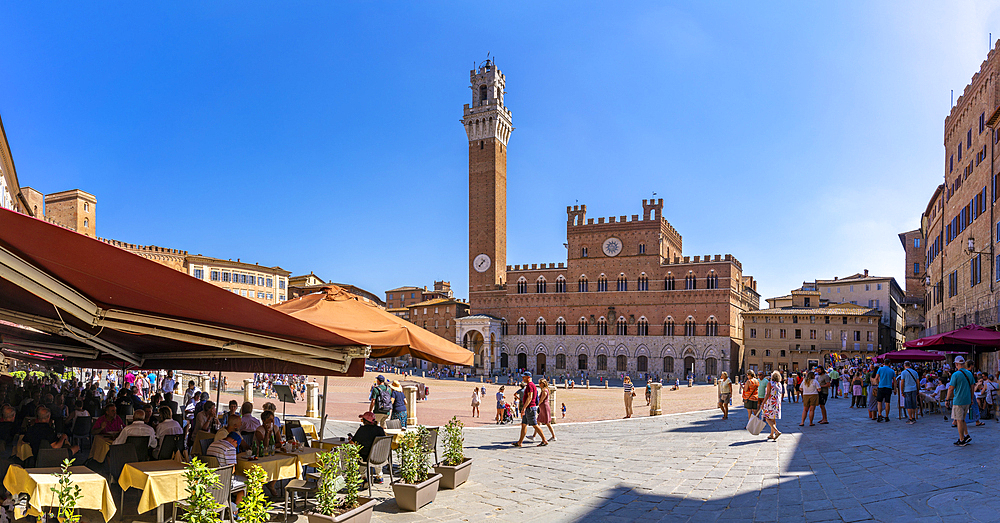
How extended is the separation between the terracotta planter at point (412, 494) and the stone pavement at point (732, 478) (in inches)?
3.6

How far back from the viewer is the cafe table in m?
4.78

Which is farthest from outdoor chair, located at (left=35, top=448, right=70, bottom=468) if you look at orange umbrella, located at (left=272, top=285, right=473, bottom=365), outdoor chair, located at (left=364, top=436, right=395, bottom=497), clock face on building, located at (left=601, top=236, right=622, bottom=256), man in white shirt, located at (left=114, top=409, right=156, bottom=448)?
clock face on building, located at (left=601, top=236, right=622, bottom=256)

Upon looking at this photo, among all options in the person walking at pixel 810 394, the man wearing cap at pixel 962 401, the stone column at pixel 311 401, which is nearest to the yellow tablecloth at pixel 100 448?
the stone column at pixel 311 401

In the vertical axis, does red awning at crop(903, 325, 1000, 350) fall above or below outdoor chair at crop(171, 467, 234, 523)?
above

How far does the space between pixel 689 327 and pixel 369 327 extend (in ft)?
154

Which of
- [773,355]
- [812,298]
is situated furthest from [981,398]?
[812,298]

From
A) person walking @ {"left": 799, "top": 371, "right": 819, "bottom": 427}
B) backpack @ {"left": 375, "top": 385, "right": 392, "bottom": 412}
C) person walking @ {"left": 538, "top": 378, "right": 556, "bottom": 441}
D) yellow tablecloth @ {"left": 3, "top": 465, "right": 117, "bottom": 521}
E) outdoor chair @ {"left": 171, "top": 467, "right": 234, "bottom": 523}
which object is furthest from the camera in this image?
person walking @ {"left": 799, "top": 371, "right": 819, "bottom": 427}

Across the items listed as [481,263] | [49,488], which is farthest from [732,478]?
[481,263]

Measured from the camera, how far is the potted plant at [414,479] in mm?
6145

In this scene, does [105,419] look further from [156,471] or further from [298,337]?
[298,337]

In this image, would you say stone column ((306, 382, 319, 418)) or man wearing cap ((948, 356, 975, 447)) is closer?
man wearing cap ((948, 356, 975, 447))

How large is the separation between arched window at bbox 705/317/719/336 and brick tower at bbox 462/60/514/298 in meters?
19.5

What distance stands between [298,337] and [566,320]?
49.7 m

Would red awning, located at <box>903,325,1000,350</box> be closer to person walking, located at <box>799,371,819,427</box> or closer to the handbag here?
person walking, located at <box>799,371,819,427</box>
